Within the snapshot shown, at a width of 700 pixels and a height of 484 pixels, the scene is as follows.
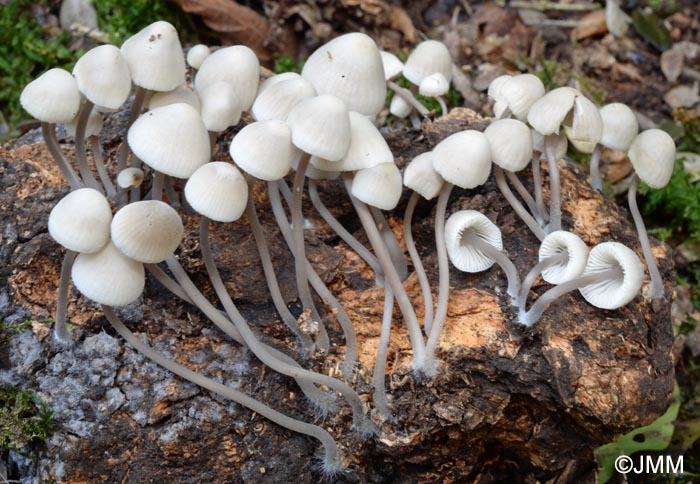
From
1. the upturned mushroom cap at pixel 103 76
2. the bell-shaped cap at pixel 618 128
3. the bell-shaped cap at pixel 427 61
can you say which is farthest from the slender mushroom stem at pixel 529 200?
the upturned mushroom cap at pixel 103 76

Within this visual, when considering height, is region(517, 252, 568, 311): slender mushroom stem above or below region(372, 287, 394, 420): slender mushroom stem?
above

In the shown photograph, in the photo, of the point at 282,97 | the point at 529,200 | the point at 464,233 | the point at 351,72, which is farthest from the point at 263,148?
the point at 529,200

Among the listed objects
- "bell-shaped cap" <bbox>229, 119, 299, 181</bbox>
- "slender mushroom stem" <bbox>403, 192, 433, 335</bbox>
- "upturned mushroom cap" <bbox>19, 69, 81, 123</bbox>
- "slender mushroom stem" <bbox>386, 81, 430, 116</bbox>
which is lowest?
"slender mushroom stem" <bbox>403, 192, 433, 335</bbox>

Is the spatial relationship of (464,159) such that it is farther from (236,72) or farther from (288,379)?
(288,379)

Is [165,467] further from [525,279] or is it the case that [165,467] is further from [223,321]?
[525,279]

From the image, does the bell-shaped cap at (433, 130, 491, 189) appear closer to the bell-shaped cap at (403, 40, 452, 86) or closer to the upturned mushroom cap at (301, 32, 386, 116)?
the upturned mushroom cap at (301, 32, 386, 116)

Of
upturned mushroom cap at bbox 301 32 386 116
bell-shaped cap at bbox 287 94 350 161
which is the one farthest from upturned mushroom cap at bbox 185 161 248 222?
upturned mushroom cap at bbox 301 32 386 116
